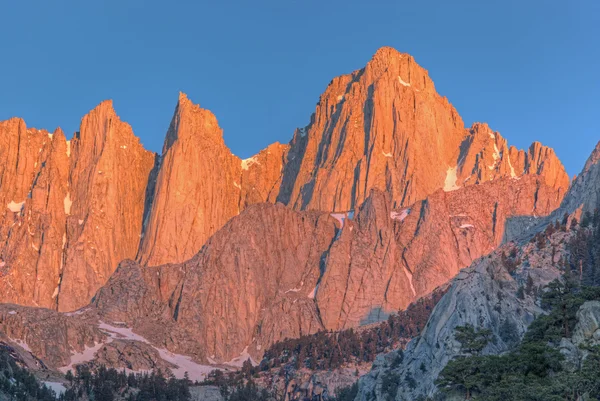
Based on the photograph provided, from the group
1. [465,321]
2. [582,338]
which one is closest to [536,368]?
[582,338]

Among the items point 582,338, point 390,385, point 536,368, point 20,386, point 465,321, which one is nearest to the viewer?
point 536,368

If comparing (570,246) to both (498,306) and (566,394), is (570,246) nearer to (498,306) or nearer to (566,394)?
(498,306)

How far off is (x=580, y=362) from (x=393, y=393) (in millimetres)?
58112

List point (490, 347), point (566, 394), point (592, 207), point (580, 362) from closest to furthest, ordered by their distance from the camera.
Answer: point (566, 394) < point (580, 362) < point (490, 347) < point (592, 207)

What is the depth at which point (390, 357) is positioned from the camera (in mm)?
178250

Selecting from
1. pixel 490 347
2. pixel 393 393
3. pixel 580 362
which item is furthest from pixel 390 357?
pixel 580 362

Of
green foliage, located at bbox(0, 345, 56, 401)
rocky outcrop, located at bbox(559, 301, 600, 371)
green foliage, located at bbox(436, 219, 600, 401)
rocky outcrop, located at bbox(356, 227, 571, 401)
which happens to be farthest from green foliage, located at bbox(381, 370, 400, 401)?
green foliage, located at bbox(0, 345, 56, 401)

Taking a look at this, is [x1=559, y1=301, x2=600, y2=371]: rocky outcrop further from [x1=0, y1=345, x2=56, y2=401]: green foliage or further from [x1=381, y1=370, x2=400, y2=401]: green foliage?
[x1=0, y1=345, x2=56, y2=401]: green foliage

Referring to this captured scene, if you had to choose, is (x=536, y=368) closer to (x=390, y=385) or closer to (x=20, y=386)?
(x=390, y=385)

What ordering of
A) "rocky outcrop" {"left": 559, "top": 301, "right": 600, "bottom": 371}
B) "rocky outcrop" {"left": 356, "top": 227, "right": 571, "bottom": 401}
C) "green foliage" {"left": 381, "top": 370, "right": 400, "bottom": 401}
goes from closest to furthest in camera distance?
"rocky outcrop" {"left": 559, "top": 301, "right": 600, "bottom": 371}, "rocky outcrop" {"left": 356, "top": 227, "right": 571, "bottom": 401}, "green foliage" {"left": 381, "top": 370, "right": 400, "bottom": 401}

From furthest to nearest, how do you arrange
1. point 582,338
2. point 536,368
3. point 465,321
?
point 465,321, point 582,338, point 536,368

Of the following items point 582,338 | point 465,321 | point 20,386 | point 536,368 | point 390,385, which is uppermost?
point 465,321

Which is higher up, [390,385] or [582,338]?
[390,385]

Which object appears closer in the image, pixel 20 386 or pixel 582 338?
pixel 582 338
